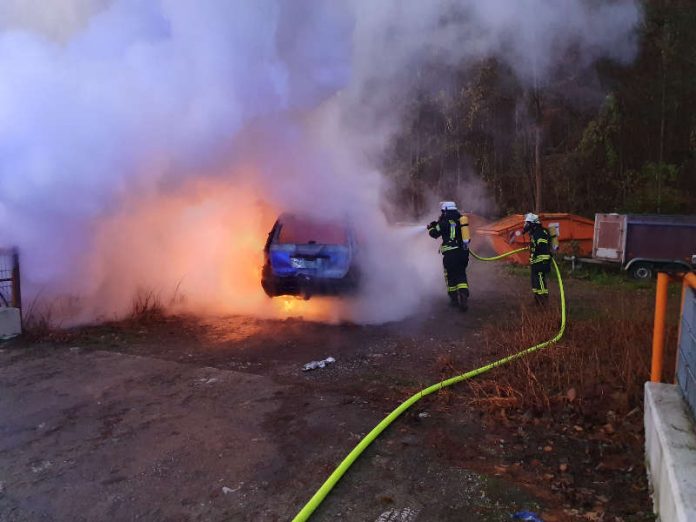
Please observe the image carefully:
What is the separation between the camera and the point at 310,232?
750 centimetres

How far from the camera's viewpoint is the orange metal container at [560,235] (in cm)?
1380

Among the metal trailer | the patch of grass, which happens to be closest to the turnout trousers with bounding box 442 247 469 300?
the patch of grass

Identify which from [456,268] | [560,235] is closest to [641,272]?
[560,235]

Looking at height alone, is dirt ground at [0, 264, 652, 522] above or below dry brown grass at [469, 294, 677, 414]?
below

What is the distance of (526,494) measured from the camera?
3066 mm

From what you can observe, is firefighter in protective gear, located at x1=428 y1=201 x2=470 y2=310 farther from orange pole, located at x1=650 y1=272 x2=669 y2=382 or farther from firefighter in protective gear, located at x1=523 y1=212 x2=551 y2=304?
orange pole, located at x1=650 y1=272 x2=669 y2=382

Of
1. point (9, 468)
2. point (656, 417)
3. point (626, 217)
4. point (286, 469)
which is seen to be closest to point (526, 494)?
point (656, 417)

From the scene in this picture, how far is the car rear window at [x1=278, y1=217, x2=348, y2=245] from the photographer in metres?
7.35

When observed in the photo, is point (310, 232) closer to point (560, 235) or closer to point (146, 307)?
point (146, 307)

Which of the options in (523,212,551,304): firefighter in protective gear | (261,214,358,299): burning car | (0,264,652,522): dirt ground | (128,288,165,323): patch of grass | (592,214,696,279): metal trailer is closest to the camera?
(0,264,652,522): dirt ground

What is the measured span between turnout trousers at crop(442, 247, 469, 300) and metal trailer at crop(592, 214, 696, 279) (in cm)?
554

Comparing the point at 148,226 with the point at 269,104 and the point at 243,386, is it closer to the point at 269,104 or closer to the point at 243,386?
the point at 269,104

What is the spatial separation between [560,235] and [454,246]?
23.3ft

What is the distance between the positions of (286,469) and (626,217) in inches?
426
